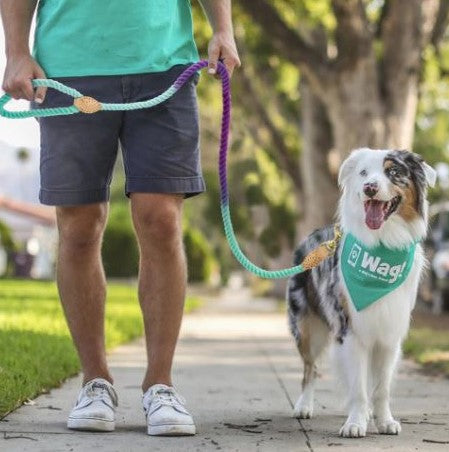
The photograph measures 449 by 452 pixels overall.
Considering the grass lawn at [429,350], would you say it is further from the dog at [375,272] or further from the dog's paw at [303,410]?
the dog at [375,272]

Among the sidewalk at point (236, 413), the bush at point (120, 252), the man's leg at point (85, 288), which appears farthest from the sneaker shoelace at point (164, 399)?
the bush at point (120, 252)

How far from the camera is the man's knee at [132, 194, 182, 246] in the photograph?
15.4 feet

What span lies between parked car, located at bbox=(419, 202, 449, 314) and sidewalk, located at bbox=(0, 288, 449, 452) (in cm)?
1123

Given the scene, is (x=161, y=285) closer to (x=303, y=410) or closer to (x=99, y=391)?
(x=99, y=391)

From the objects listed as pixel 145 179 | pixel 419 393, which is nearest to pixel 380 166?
pixel 145 179

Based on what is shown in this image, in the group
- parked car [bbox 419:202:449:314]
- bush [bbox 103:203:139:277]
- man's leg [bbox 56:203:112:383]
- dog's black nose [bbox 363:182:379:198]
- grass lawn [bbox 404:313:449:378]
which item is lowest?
bush [bbox 103:203:139:277]

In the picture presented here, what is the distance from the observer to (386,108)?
1448 cm

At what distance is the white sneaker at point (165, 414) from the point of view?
14.8 feet

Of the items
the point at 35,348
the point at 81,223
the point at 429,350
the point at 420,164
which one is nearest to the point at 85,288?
the point at 81,223

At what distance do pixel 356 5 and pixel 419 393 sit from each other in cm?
854

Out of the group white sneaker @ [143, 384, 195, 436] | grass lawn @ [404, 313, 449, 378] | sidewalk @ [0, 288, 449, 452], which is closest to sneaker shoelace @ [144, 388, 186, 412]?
white sneaker @ [143, 384, 195, 436]

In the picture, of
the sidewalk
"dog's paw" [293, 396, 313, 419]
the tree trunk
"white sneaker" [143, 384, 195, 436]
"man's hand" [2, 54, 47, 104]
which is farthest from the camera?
the tree trunk

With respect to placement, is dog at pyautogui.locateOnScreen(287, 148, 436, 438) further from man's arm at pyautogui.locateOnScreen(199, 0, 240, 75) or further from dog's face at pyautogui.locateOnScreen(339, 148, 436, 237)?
man's arm at pyautogui.locateOnScreen(199, 0, 240, 75)

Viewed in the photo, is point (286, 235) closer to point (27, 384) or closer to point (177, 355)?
point (177, 355)
